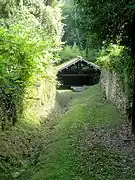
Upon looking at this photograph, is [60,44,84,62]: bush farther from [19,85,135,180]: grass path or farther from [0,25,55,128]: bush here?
[0,25,55,128]: bush

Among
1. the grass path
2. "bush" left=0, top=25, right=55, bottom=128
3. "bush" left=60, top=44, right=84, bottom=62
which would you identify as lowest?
the grass path

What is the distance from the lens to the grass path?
10305 millimetres

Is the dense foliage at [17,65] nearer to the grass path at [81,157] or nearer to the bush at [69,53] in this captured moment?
the grass path at [81,157]

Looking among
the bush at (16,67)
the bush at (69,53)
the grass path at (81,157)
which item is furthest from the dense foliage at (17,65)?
the bush at (69,53)

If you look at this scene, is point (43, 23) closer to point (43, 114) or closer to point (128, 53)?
point (43, 114)

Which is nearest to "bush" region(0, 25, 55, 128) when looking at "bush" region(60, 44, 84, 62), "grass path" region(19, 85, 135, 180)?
"grass path" region(19, 85, 135, 180)

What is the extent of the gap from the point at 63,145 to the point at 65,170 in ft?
10.5

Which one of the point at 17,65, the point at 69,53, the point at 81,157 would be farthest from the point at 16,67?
the point at 69,53

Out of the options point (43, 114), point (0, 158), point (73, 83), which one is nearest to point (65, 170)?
point (0, 158)

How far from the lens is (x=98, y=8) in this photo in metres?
14.7

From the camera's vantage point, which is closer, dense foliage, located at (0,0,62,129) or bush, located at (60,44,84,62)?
dense foliage, located at (0,0,62,129)

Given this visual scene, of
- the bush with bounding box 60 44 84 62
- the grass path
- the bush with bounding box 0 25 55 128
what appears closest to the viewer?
the grass path

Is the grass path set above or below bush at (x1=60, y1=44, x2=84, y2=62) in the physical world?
below

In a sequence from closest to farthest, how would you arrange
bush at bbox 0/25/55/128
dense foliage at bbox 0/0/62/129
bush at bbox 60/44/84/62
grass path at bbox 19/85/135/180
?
grass path at bbox 19/85/135/180 → dense foliage at bbox 0/0/62/129 → bush at bbox 0/25/55/128 → bush at bbox 60/44/84/62
